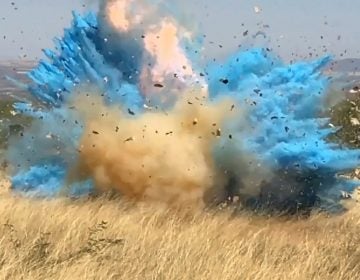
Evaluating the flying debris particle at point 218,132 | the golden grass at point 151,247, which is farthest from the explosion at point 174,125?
the golden grass at point 151,247

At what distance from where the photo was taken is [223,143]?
10.5m

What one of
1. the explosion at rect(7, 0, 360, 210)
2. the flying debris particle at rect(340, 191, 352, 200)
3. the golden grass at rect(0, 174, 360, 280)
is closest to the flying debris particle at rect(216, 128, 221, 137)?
the explosion at rect(7, 0, 360, 210)

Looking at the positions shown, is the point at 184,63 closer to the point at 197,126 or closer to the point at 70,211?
the point at 197,126

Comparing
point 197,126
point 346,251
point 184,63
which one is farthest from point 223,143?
point 346,251

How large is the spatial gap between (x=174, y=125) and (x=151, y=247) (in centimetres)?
407

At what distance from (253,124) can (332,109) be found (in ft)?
5.15

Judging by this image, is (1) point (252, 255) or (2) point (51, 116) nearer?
(1) point (252, 255)

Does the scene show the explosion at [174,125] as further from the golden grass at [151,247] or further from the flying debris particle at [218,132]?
the golden grass at [151,247]

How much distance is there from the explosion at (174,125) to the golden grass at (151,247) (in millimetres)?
1166

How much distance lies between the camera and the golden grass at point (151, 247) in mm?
5730

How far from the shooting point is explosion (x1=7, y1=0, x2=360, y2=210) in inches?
407

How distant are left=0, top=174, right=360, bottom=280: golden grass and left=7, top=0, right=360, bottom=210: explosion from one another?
1166 millimetres

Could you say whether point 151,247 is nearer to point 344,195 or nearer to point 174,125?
point 174,125

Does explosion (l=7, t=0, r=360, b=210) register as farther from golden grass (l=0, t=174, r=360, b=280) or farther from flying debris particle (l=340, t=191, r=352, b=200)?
golden grass (l=0, t=174, r=360, b=280)
